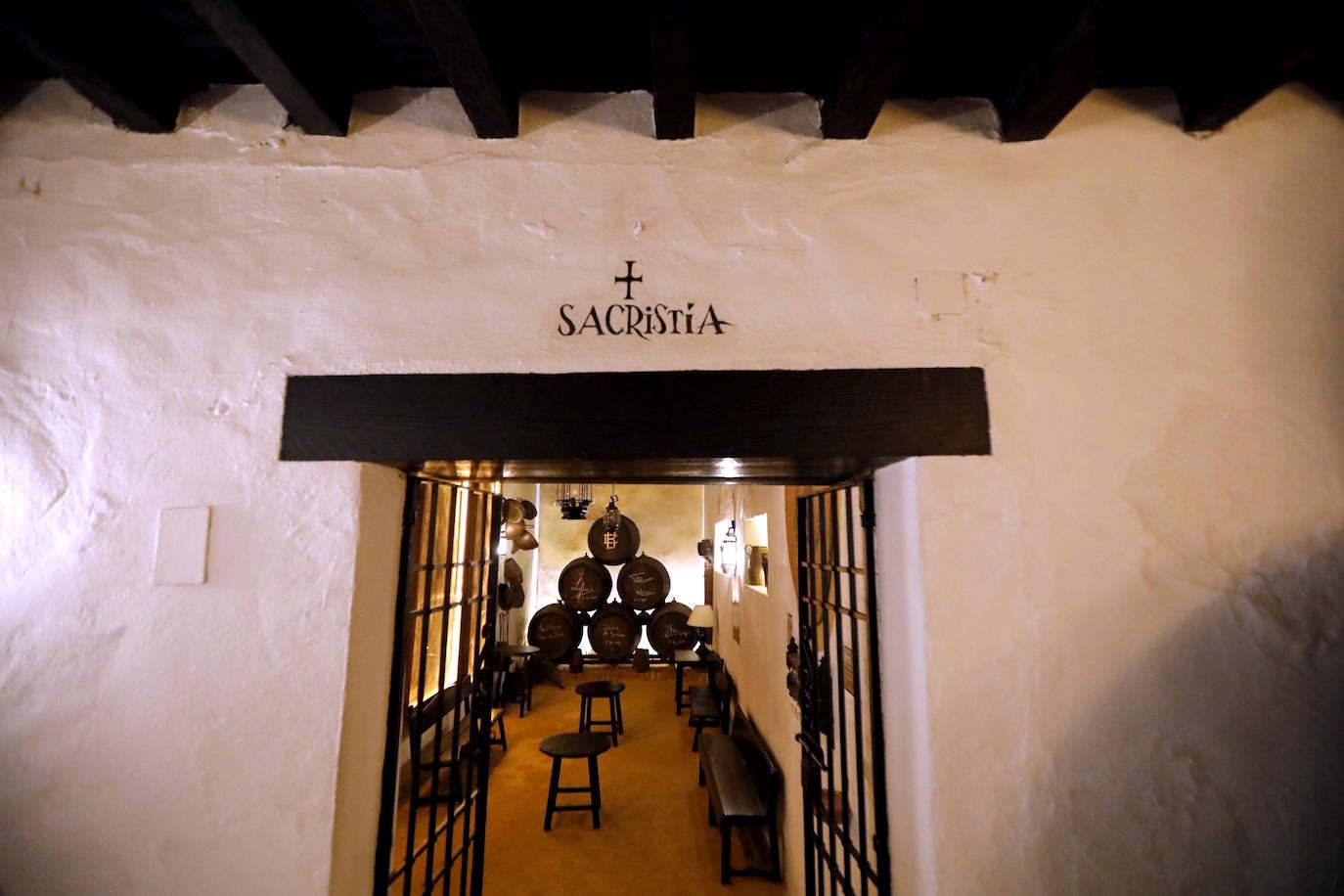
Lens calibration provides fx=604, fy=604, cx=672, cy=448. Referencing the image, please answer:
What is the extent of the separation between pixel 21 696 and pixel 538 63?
2.21m

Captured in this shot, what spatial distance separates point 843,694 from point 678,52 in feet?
6.95

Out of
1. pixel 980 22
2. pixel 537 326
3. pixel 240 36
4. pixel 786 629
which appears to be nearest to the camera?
pixel 240 36

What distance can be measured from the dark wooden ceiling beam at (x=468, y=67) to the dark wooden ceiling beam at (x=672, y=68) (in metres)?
0.42

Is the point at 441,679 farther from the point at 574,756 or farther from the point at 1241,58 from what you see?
the point at 1241,58

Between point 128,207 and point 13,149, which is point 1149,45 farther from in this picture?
point 13,149

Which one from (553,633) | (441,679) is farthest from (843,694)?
(553,633)

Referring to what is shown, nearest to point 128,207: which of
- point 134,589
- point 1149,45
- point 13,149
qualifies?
point 13,149

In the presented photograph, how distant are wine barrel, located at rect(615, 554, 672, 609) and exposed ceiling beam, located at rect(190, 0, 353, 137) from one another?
7.72 metres

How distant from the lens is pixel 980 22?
1.57m

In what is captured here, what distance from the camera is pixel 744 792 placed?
12.6ft

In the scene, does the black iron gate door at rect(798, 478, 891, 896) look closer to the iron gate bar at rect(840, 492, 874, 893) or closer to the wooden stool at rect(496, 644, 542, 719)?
the iron gate bar at rect(840, 492, 874, 893)

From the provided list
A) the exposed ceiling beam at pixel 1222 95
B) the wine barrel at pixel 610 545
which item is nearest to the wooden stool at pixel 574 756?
the wine barrel at pixel 610 545

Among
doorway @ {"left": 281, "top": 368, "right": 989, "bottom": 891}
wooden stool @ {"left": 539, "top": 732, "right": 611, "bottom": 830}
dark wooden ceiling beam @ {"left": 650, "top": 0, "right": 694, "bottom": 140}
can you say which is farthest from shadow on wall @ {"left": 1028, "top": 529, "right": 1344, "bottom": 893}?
wooden stool @ {"left": 539, "top": 732, "right": 611, "bottom": 830}

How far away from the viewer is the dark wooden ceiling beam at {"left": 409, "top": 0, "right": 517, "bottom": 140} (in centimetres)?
138
